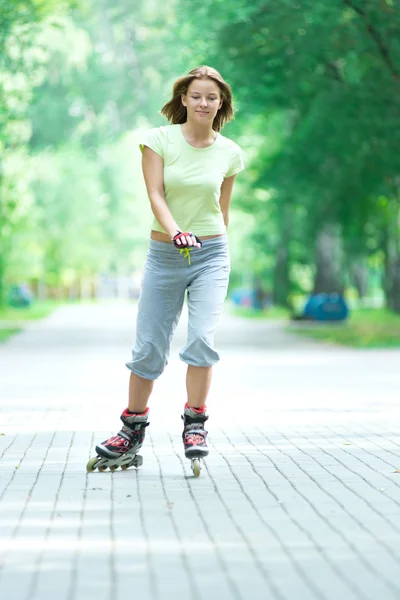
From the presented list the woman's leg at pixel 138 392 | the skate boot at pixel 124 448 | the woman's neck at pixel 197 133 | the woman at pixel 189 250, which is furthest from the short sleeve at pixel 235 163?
the skate boot at pixel 124 448

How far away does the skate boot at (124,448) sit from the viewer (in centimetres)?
743

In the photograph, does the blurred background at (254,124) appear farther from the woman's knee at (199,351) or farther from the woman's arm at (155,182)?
the woman's knee at (199,351)

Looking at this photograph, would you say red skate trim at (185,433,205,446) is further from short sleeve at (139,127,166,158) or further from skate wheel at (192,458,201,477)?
short sleeve at (139,127,166,158)

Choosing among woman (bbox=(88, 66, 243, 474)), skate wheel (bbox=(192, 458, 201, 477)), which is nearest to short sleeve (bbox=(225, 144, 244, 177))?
woman (bbox=(88, 66, 243, 474))

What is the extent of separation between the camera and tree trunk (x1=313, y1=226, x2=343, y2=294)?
1454 inches

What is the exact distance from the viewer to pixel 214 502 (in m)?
6.39

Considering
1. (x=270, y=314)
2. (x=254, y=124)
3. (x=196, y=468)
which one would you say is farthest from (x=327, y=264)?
(x=196, y=468)

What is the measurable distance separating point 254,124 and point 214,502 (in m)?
28.8

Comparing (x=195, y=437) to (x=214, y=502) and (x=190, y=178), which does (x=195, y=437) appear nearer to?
(x=214, y=502)

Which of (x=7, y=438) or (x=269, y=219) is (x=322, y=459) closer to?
(x=7, y=438)

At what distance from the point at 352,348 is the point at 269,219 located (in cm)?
2028

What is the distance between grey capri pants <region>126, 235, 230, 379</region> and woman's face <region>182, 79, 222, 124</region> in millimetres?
670

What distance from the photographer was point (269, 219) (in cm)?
4253

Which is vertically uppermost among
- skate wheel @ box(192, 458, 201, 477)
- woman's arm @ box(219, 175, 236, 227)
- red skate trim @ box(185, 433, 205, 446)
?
woman's arm @ box(219, 175, 236, 227)
